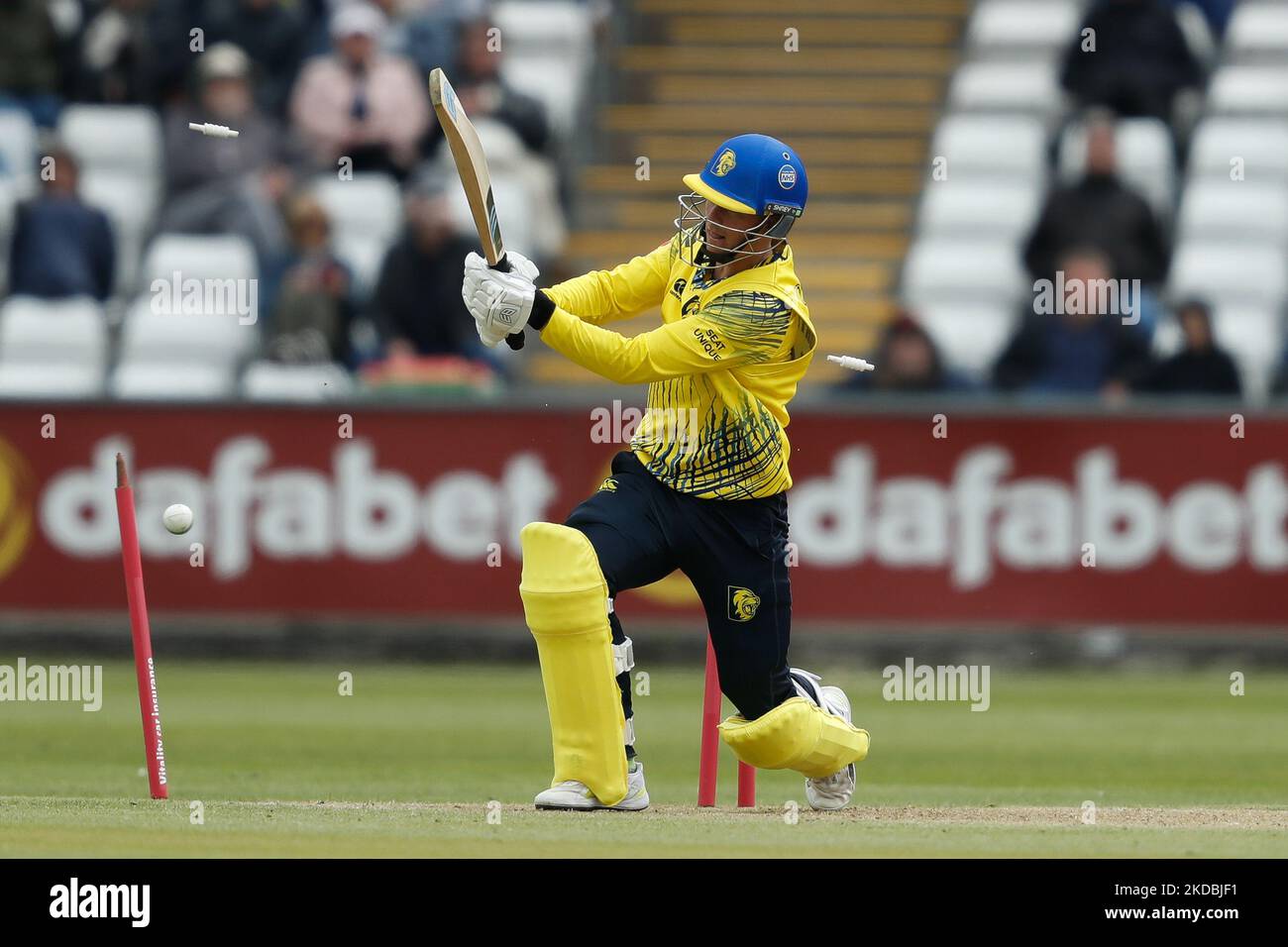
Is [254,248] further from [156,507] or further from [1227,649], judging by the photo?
[1227,649]

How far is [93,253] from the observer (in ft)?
61.4

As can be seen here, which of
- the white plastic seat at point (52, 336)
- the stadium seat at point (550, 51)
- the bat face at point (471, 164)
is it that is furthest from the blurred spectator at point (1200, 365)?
the bat face at point (471, 164)

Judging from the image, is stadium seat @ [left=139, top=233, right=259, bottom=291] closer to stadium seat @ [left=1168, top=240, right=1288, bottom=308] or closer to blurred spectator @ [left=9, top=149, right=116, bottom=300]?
blurred spectator @ [left=9, top=149, right=116, bottom=300]

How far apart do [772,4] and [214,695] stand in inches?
370

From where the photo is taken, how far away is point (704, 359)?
897 cm

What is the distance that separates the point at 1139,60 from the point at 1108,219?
1964mm

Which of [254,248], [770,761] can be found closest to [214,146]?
[254,248]

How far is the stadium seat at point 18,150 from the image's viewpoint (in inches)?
773

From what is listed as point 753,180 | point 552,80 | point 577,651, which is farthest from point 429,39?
point 577,651

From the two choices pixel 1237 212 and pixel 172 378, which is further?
pixel 1237 212

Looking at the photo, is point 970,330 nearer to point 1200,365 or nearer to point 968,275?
point 968,275

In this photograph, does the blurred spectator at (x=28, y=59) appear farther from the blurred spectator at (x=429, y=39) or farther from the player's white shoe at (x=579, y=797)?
the player's white shoe at (x=579, y=797)

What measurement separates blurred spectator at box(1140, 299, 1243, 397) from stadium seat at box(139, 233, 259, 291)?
645 centimetres

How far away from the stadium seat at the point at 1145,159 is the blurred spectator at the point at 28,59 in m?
7.99
